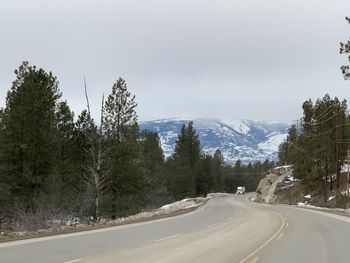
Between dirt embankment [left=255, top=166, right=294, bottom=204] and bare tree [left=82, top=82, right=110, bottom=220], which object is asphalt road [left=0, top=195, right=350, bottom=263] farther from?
dirt embankment [left=255, top=166, right=294, bottom=204]

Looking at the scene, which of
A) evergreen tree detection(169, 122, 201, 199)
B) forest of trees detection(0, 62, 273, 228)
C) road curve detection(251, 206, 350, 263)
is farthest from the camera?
evergreen tree detection(169, 122, 201, 199)

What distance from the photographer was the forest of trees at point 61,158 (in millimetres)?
44344

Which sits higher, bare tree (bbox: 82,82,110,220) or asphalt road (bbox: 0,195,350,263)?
bare tree (bbox: 82,82,110,220)

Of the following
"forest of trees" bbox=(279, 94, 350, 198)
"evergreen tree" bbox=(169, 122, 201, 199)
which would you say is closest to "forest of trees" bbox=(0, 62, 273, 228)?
"forest of trees" bbox=(279, 94, 350, 198)

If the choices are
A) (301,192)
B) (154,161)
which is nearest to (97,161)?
(301,192)

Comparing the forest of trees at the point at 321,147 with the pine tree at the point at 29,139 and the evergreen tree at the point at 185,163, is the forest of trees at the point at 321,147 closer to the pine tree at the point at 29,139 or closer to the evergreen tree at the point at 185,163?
the pine tree at the point at 29,139

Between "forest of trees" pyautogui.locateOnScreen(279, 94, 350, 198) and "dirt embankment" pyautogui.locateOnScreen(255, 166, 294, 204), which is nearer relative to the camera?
"forest of trees" pyautogui.locateOnScreen(279, 94, 350, 198)

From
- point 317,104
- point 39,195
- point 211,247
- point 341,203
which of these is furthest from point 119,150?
Answer: point 211,247

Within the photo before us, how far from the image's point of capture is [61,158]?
58938mm

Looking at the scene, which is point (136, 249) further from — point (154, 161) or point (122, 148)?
point (154, 161)

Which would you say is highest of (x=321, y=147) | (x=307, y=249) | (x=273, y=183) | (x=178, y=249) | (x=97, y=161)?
(x=321, y=147)

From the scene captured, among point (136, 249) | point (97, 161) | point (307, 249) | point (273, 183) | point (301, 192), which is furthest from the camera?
point (273, 183)

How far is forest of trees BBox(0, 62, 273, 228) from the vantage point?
145ft

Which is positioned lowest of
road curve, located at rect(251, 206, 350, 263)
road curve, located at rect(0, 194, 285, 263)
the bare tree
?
road curve, located at rect(251, 206, 350, 263)
